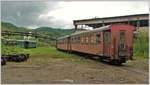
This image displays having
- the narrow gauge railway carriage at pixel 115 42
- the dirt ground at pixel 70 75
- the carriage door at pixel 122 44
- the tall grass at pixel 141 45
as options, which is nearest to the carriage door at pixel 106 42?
the narrow gauge railway carriage at pixel 115 42

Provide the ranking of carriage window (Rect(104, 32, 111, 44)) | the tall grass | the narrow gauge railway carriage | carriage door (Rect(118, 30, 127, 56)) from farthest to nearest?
the tall grass → carriage window (Rect(104, 32, 111, 44)) → carriage door (Rect(118, 30, 127, 56)) → the narrow gauge railway carriage

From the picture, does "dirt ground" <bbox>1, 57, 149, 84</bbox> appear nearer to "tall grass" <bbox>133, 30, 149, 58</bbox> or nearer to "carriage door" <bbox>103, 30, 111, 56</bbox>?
"carriage door" <bbox>103, 30, 111, 56</bbox>

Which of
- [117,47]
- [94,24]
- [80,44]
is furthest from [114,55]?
[94,24]

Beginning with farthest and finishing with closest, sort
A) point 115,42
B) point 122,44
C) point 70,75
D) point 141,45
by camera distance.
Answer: point 141,45, point 122,44, point 115,42, point 70,75

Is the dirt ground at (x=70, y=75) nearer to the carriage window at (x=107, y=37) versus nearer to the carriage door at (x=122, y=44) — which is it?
the carriage door at (x=122, y=44)

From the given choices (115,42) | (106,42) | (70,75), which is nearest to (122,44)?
(115,42)

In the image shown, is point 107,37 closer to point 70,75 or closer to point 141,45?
point 70,75

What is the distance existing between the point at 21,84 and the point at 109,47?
10696 millimetres

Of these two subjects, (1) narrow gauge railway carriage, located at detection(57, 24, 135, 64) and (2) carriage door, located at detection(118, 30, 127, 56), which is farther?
(2) carriage door, located at detection(118, 30, 127, 56)

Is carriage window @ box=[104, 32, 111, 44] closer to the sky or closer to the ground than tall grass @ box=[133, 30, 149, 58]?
closer to the sky

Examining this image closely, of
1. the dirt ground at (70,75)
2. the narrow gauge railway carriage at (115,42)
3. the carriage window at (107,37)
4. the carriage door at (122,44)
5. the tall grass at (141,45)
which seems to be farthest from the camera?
the tall grass at (141,45)

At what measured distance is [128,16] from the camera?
204 feet

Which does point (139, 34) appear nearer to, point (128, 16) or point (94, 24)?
point (128, 16)

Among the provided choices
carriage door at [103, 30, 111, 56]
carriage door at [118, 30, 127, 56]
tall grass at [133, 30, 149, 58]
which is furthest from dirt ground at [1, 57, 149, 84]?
tall grass at [133, 30, 149, 58]
